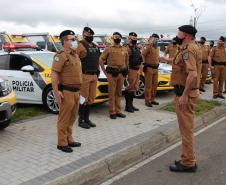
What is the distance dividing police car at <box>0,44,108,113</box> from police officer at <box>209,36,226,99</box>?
4.27 m

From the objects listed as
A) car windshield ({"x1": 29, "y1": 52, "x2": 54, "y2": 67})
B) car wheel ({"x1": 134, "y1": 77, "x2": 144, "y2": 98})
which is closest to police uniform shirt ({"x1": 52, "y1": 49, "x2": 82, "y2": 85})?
car windshield ({"x1": 29, "y1": 52, "x2": 54, "y2": 67})

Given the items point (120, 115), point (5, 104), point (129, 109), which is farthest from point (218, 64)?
point (5, 104)

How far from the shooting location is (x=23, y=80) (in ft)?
30.8

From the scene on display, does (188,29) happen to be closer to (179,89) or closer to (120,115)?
(179,89)

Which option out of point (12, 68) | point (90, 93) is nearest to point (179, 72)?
point (90, 93)

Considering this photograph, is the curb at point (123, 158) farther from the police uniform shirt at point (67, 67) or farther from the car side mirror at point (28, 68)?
the car side mirror at point (28, 68)

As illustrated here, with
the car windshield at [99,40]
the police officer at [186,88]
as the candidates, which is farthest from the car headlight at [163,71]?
the car windshield at [99,40]

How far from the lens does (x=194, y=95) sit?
574 cm

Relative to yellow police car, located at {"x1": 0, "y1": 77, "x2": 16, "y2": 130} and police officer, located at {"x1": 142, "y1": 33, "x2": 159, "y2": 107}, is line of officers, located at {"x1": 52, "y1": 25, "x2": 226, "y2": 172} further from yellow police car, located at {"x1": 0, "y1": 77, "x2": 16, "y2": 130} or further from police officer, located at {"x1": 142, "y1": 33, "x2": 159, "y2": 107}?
yellow police car, located at {"x1": 0, "y1": 77, "x2": 16, "y2": 130}

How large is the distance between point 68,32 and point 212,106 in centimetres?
558

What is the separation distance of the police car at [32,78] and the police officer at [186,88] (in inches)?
145

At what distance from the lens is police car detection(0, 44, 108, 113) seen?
30.0 ft

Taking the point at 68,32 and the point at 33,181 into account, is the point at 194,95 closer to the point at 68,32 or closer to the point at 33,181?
the point at 68,32

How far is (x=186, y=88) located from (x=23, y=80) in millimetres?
4877
